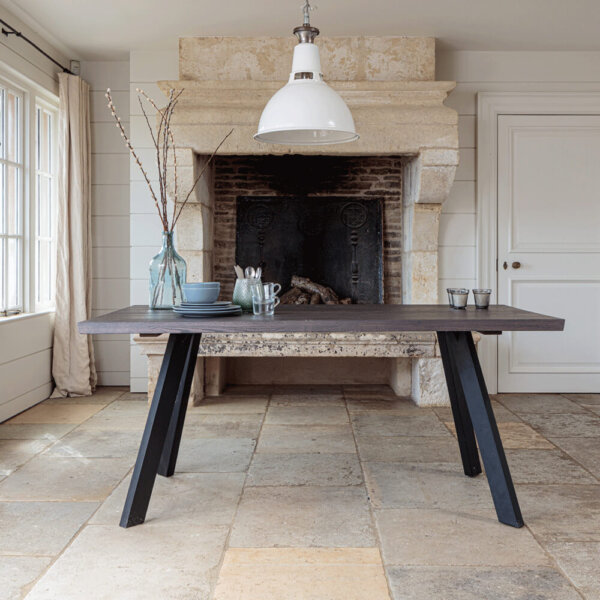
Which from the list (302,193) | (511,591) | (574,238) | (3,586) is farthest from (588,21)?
(3,586)

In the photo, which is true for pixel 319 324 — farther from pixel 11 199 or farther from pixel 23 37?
pixel 23 37

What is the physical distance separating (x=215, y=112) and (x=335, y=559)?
3.08 m

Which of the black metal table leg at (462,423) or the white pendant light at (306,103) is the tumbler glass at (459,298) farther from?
the white pendant light at (306,103)

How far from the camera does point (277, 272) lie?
513 centimetres

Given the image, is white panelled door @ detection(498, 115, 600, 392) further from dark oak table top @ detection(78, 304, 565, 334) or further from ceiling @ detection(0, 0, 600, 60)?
dark oak table top @ detection(78, 304, 565, 334)

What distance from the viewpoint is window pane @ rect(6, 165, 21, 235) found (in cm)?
429

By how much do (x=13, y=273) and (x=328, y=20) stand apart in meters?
2.61

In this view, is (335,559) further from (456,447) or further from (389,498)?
(456,447)

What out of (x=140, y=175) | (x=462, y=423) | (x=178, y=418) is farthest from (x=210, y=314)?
(x=140, y=175)

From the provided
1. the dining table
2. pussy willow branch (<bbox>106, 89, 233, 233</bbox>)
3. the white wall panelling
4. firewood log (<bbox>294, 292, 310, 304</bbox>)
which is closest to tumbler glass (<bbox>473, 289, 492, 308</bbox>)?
the dining table

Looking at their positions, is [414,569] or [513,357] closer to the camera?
[414,569]

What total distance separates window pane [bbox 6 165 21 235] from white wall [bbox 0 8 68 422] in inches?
23.6

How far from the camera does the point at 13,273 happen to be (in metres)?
4.43

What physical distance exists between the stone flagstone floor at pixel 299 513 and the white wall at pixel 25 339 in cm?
21
